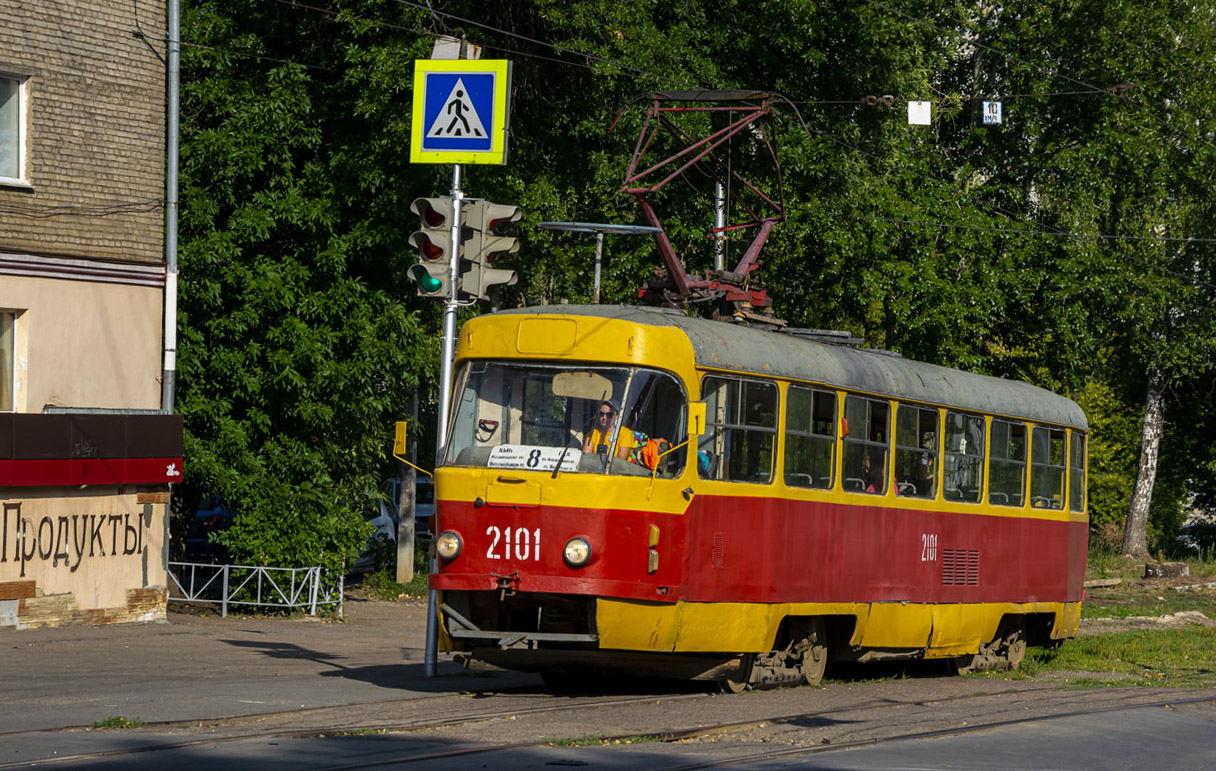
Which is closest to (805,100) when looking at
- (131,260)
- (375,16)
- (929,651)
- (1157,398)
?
(375,16)

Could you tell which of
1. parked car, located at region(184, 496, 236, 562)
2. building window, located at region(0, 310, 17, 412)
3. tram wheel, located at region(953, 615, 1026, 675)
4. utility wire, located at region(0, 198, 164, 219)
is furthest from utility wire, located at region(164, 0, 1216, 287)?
parked car, located at region(184, 496, 236, 562)

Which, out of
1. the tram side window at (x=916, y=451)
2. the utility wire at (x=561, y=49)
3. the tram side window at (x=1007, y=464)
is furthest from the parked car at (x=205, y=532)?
the tram side window at (x=916, y=451)

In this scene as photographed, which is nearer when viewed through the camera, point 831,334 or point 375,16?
point 831,334

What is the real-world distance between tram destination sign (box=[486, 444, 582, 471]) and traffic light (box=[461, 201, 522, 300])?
2.28 m

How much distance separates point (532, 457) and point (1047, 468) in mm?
8596

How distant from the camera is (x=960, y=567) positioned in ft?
56.7

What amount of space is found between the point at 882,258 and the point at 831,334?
16.0 meters

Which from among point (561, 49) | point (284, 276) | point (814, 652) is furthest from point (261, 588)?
point (814, 652)

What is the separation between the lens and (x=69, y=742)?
996 cm

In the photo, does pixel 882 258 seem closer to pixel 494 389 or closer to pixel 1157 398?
pixel 1157 398

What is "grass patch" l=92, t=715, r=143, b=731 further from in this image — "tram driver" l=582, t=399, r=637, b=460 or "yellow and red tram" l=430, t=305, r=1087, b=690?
"tram driver" l=582, t=399, r=637, b=460

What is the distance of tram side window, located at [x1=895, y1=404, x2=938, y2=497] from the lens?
1611cm

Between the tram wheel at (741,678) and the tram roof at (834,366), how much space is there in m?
2.34

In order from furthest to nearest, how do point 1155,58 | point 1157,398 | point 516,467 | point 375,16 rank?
point 1157,398
point 1155,58
point 375,16
point 516,467
